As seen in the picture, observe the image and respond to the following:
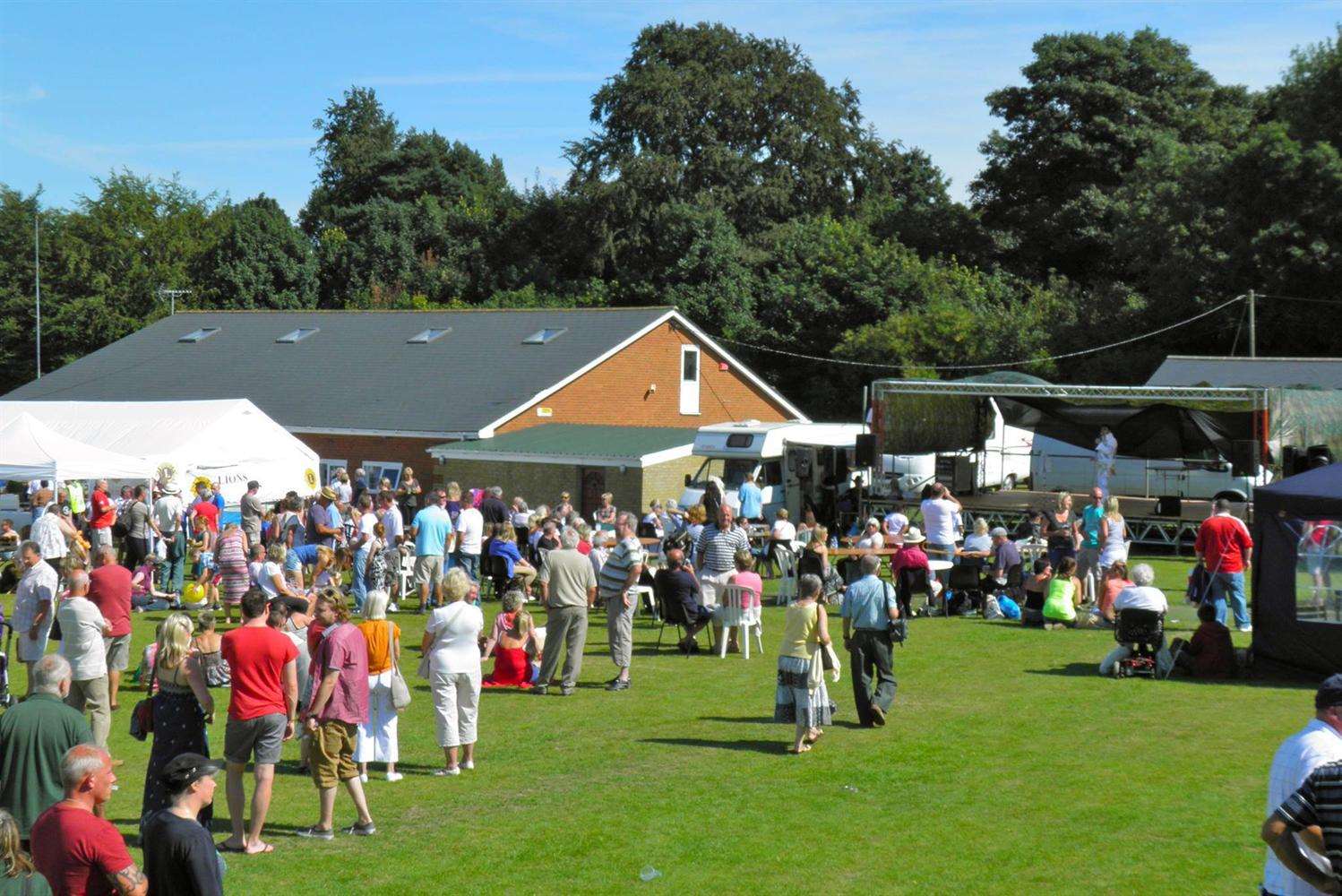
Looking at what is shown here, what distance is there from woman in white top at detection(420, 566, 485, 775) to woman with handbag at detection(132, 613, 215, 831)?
2182mm

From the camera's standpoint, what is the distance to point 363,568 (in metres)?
19.5

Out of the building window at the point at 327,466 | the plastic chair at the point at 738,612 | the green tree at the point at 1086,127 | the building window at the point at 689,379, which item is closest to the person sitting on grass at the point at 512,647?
the plastic chair at the point at 738,612

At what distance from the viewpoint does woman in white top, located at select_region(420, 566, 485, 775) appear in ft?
35.8

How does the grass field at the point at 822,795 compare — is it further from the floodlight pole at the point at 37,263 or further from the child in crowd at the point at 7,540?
the floodlight pole at the point at 37,263

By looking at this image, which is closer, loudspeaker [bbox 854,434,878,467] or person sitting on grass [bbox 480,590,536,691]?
person sitting on grass [bbox 480,590,536,691]

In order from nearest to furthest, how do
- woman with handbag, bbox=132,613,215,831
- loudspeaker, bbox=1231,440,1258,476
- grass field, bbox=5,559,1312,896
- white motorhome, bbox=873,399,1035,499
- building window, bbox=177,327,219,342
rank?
1. grass field, bbox=5,559,1312,896
2. woman with handbag, bbox=132,613,215,831
3. loudspeaker, bbox=1231,440,1258,476
4. white motorhome, bbox=873,399,1035,499
5. building window, bbox=177,327,219,342

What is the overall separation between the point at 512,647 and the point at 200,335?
34.9m

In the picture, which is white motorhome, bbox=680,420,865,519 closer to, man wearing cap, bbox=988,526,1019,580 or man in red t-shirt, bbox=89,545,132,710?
man wearing cap, bbox=988,526,1019,580

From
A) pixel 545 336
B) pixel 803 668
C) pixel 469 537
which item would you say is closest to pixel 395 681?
pixel 803 668

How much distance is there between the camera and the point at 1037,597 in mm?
18328

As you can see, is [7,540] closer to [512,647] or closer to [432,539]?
[432,539]

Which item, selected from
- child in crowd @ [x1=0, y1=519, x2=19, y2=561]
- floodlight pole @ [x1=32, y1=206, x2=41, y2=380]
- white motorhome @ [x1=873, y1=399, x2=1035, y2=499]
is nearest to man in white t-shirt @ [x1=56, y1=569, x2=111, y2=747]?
child in crowd @ [x1=0, y1=519, x2=19, y2=561]

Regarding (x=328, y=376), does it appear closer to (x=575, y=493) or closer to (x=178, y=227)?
(x=575, y=493)

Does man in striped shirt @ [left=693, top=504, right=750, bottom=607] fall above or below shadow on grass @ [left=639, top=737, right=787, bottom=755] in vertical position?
above
